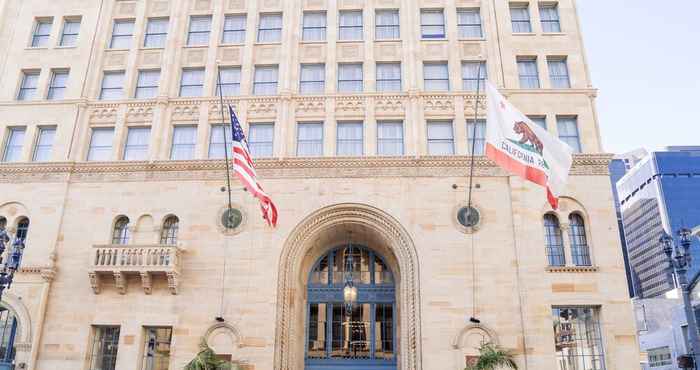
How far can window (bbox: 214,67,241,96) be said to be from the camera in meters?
25.4

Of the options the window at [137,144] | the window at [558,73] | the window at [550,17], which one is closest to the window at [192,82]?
the window at [137,144]

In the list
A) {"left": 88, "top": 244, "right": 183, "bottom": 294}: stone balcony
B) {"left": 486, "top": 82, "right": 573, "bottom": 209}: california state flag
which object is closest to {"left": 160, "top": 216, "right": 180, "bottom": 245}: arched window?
{"left": 88, "top": 244, "right": 183, "bottom": 294}: stone balcony

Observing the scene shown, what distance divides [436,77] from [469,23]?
368 centimetres

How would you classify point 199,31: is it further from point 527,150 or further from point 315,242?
point 527,150

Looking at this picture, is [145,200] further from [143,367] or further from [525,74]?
[525,74]

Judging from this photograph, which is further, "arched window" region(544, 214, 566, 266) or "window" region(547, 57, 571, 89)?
"window" region(547, 57, 571, 89)

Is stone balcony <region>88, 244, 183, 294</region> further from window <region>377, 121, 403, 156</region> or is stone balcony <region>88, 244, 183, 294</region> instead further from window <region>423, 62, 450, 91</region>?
window <region>423, 62, 450, 91</region>

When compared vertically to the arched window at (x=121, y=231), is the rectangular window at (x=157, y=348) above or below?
A: below

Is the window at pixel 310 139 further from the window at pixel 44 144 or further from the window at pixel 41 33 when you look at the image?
the window at pixel 41 33

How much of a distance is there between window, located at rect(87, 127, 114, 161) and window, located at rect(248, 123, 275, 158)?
6805 millimetres

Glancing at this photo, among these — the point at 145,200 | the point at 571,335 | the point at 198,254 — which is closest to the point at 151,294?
the point at 198,254

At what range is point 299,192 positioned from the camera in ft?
75.5

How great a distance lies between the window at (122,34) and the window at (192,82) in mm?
3738

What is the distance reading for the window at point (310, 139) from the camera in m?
24.0
